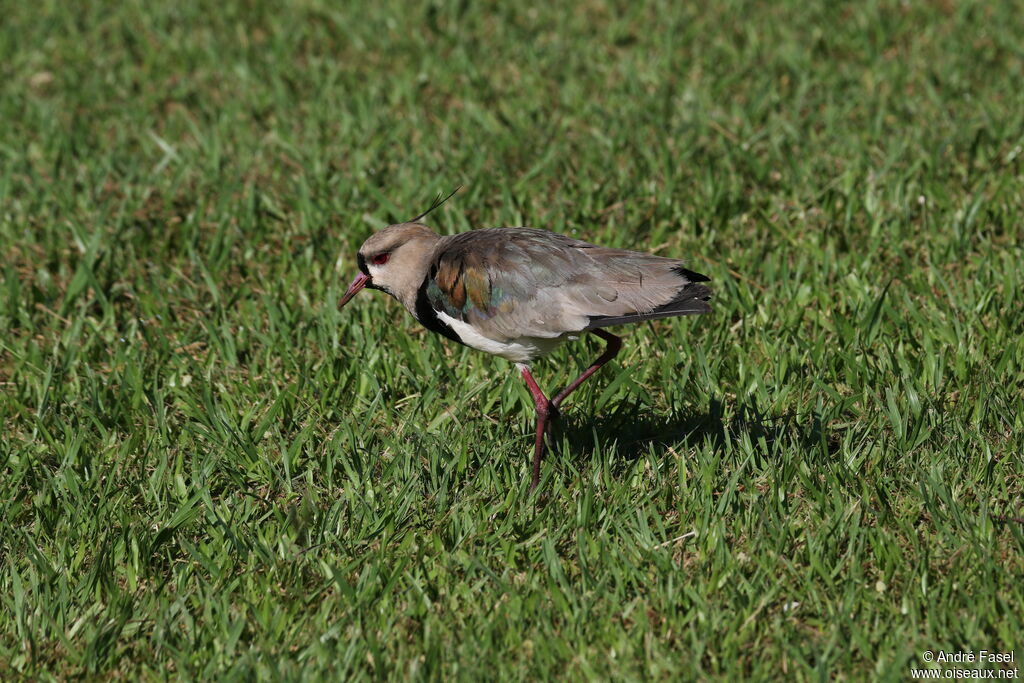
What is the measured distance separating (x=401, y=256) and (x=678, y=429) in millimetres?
1344

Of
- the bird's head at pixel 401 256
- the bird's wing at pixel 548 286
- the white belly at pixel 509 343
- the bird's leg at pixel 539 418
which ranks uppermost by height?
the bird's wing at pixel 548 286

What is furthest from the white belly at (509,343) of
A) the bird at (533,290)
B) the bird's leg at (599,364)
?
the bird's leg at (599,364)

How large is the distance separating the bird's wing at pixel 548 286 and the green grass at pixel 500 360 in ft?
1.96

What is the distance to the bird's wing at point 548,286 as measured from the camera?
4414 mm

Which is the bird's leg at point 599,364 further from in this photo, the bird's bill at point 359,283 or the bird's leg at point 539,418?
the bird's bill at point 359,283

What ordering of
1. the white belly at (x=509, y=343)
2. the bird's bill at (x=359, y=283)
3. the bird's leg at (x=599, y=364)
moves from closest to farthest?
1. the white belly at (x=509, y=343)
2. the bird's leg at (x=599, y=364)
3. the bird's bill at (x=359, y=283)

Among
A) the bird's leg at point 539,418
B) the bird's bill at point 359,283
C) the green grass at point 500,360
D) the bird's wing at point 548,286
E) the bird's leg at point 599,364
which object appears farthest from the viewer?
the bird's bill at point 359,283

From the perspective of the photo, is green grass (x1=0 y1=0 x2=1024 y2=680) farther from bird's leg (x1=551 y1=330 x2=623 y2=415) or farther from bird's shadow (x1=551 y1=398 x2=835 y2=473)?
bird's leg (x1=551 y1=330 x2=623 y2=415)

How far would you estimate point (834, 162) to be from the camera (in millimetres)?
6980

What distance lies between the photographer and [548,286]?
180 inches

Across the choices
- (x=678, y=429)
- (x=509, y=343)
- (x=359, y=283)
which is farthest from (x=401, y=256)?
→ (x=678, y=429)

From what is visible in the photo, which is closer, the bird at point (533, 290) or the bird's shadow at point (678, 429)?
the bird at point (533, 290)

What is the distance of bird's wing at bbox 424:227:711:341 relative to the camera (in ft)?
14.5

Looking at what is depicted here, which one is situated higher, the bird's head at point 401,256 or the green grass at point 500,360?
the bird's head at point 401,256
